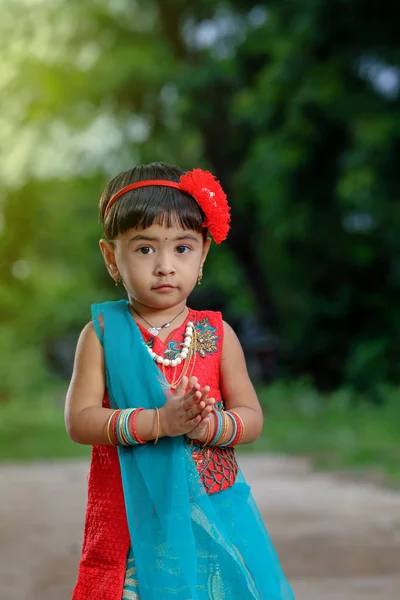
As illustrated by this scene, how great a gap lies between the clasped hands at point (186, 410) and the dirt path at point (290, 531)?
1900 mm

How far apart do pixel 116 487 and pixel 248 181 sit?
36.3 feet

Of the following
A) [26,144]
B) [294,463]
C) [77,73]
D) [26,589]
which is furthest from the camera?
[26,144]

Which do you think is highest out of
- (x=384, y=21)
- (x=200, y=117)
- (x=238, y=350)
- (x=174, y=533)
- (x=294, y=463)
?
(x=200, y=117)

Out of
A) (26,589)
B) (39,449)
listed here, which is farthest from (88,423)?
(39,449)

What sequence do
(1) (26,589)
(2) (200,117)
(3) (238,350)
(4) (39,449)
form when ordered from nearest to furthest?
(3) (238,350) → (1) (26,589) → (4) (39,449) → (2) (200,117)

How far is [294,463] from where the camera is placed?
721cm

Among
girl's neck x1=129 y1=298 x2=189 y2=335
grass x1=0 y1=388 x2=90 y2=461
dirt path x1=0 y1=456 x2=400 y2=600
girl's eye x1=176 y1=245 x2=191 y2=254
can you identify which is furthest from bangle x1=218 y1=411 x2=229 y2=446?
grass x1=0 y1=388 x2=90 y2=461

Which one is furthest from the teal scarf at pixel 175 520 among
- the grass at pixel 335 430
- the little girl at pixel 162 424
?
the grass at pixel 335 430

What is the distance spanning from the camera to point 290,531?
4.71 meters

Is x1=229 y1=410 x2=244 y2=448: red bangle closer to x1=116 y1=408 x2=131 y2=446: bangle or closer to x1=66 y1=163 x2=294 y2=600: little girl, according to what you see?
x1=66 y1=163 x2=294 y2=600: little girl

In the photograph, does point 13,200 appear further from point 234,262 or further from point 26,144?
point 234,262

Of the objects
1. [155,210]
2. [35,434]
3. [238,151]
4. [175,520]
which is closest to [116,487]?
[175,520]

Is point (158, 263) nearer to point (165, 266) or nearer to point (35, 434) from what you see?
point (165, 266)

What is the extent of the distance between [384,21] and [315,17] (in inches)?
29.2
